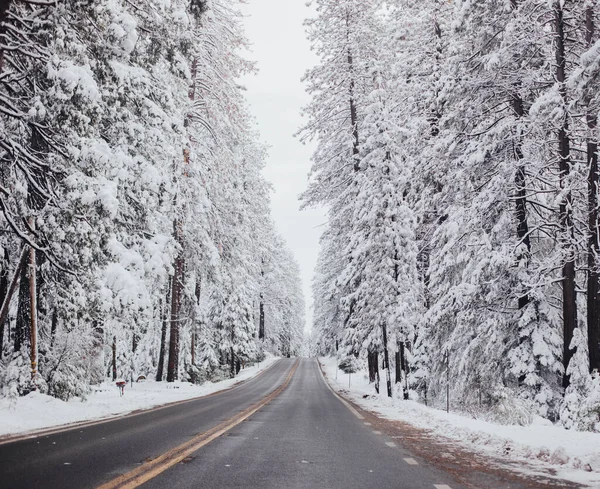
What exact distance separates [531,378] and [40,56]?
1341 cm

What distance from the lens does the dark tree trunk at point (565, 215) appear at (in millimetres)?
12867

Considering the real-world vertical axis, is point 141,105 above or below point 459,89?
below

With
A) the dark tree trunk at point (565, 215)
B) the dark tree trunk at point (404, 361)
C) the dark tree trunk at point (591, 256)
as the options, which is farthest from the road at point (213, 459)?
the dark tree trunk at point (404, 361)

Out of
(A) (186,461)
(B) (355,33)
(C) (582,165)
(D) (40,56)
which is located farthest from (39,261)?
(B) (355,33)

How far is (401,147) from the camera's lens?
2356cm

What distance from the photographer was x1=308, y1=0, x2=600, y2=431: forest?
12805 mm

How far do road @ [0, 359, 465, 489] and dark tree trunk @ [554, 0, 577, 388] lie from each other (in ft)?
20.1

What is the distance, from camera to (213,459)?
6.88 meters

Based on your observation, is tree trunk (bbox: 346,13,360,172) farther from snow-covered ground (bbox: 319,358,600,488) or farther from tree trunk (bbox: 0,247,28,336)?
snow-covered ground (bbox: 319,358,600,488)

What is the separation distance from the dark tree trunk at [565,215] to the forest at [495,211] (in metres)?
0.04

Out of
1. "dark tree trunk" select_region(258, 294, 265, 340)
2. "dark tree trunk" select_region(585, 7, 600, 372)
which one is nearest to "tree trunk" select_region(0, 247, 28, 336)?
"dark tree trunk" select_region(585, 7, 600, 372)

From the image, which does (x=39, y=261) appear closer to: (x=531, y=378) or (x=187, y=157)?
(x=187, y=157)

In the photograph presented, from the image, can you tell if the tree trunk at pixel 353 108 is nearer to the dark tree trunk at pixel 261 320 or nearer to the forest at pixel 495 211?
the forest at pixel 495 211

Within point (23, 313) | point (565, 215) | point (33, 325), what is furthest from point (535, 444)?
point (23, 313)
